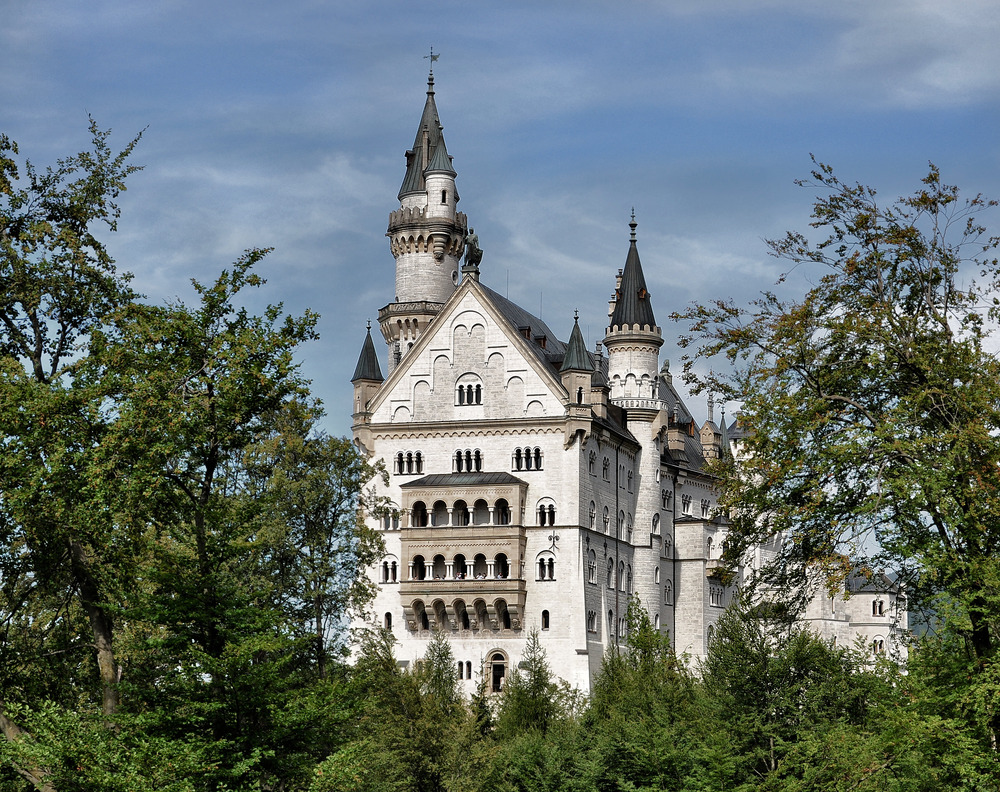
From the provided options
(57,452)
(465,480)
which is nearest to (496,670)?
(465,480)

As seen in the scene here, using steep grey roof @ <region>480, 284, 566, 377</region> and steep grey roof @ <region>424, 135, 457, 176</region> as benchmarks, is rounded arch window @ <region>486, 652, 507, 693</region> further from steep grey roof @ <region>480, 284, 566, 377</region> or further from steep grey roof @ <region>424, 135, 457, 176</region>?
steep grey roof @ <region>424, 135, 457, 176</region>

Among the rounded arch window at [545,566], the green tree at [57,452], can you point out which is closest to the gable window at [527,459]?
the rounded arch window at [545,566]

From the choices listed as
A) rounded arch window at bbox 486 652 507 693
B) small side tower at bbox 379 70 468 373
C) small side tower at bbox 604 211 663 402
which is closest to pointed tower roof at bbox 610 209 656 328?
small side tower at bbox 604 211 663 402

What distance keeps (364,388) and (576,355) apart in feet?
48.3

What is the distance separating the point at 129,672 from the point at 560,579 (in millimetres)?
58882

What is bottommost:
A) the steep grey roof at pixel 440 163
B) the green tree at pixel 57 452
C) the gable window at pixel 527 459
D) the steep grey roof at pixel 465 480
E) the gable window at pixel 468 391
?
the green tree at pixel 57 452

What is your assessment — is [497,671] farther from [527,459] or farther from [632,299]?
[632,299]

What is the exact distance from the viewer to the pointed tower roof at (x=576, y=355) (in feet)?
318

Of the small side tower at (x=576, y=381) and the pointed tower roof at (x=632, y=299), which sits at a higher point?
the pointed tower roof at (x=632, y=299)

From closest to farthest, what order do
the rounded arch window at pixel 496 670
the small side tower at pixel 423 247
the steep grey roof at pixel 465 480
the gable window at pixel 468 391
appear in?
the rounded arch window at pixel 496 670 → the steep grey roof at pixel 465 480 → the gable window at pixel 468 391 → the small side tower at pixel 423 247

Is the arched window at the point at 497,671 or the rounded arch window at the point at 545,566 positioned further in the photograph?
the rounded arch window at the point at 545,566

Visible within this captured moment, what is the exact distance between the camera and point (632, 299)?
105 meters

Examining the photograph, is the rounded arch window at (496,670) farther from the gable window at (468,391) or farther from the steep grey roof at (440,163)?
the steep grey roof at (440,163)

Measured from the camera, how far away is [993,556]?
30375 millimetres
